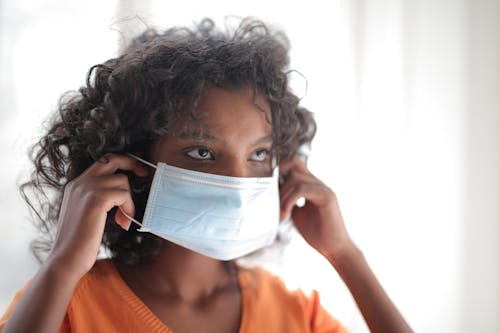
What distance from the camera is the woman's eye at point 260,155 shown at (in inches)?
51.4

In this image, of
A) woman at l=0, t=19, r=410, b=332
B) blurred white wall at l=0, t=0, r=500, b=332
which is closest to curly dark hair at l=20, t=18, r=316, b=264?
woman at l=0, t=19, r=410, b=332

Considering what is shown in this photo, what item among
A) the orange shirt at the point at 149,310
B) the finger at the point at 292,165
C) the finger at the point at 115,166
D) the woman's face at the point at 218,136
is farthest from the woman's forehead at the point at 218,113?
the orange shirt at the point at 149,310

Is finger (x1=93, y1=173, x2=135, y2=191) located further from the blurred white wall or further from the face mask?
the blurred white wall

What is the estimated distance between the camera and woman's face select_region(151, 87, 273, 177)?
1209 millimetres

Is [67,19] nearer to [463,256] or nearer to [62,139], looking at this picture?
[62,139]

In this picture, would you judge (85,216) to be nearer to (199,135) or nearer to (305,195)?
(199,135)

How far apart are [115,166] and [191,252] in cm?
29

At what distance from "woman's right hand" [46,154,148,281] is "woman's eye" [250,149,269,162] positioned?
0.31 m

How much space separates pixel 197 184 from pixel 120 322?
36 centimetres

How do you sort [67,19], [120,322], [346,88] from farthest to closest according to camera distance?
[346,88] → [67,19] → [120,322]

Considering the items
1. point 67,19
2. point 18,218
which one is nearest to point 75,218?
point 18,218

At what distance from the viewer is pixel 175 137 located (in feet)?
4.06

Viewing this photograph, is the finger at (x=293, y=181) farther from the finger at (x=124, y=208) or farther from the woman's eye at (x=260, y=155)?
the finger at (x=124, y=208)

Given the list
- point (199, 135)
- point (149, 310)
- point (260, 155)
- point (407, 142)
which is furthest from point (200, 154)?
point (407, 142)
